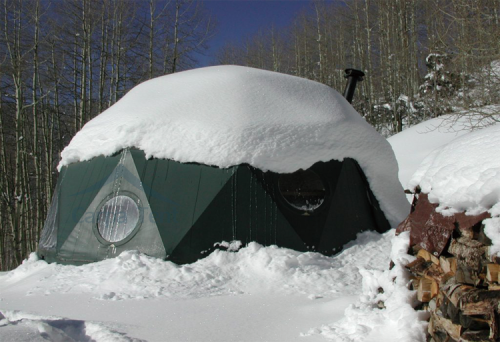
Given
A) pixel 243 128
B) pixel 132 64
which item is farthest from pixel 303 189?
pixel 132 64

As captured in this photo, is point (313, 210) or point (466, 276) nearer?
point (466, 276)

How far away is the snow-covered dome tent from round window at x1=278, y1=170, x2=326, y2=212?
0.01 metres

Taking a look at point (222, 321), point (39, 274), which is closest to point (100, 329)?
point (222, 321)

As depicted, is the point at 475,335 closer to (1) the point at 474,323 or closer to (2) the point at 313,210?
(1) the point at 474,323

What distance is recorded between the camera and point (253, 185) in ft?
16.6

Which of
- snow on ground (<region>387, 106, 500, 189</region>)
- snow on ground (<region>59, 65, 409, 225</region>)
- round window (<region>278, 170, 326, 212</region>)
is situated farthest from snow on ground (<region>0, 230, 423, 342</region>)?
snow on ground (<region>387, 106, 500, 189</region>)

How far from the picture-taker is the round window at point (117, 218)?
5.06 metres

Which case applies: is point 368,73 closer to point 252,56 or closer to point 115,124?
point 252,56

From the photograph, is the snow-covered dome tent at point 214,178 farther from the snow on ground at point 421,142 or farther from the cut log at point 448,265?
the snow on ground at point 421,142

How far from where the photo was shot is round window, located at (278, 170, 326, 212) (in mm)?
5270

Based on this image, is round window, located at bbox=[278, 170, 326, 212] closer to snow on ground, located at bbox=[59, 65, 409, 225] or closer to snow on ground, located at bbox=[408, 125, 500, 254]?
snow on ground, located at bbox=[59, 65, 409, 225]

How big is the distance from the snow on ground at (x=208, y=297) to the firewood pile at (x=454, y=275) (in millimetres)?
166

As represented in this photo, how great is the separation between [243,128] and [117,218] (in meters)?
2.01

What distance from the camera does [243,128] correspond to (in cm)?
510
